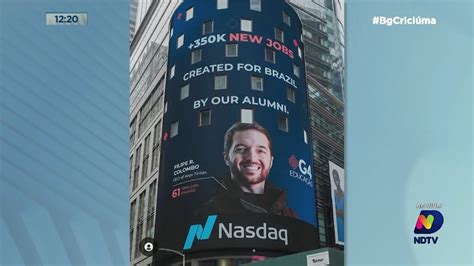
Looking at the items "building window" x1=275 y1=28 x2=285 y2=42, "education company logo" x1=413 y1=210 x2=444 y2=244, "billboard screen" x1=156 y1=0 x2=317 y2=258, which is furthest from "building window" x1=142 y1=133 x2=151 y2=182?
"education company logo" x1=413 y1=210 x2=444 y2=244

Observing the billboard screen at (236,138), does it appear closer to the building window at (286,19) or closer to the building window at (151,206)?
the building window at (286,19)

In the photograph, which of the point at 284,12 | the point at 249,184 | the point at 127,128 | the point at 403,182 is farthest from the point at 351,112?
the point at 284,12

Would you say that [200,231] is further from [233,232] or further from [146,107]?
[146,107]

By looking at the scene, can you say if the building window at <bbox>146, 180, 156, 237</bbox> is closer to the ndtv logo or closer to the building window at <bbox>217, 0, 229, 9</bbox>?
the ndtv logo

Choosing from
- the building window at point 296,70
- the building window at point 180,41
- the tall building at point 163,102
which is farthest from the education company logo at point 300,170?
the building window at point 180,41

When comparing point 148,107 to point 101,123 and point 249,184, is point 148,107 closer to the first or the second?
point 249,184

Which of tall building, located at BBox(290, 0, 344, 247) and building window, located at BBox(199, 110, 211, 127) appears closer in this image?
building window, located at BBox(199, 110, 211, 127)

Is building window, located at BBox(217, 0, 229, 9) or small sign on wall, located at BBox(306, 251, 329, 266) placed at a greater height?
building window, located at BBox(217, 0, 229, 9)

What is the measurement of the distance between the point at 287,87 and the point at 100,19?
43.3 ft

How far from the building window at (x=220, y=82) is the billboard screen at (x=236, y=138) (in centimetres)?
3

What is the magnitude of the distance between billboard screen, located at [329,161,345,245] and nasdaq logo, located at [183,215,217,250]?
3866 millimetres

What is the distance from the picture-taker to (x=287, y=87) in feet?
67.7

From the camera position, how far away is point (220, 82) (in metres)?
20.1

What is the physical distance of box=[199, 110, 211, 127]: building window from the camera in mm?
19947
